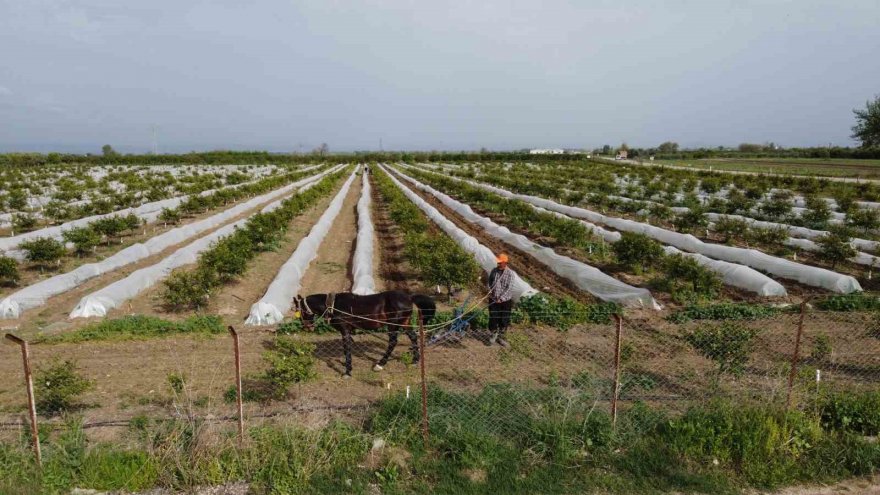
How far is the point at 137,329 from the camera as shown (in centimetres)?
962

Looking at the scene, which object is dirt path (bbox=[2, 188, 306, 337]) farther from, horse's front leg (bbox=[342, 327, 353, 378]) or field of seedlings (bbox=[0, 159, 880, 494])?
horse's front leg (bbox=[342, 327, 353, 378])

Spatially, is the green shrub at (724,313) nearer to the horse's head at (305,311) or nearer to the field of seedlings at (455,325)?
the field of seedlings at (455,325)

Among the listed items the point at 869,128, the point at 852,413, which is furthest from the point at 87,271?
the point at 869,128

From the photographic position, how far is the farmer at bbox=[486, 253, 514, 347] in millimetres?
8641

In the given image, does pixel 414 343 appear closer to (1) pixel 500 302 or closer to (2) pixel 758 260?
(1) pixel 500 302

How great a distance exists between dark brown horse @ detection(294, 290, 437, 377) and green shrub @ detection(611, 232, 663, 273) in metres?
8.00

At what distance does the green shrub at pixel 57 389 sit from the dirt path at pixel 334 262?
6615 mm

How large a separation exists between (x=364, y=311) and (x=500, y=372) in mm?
2285

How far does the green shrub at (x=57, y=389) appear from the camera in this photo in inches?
246

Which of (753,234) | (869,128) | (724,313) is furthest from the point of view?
(869,128)

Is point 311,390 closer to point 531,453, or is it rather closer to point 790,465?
point 531,453

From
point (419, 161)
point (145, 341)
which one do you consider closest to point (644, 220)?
point (145, 341)

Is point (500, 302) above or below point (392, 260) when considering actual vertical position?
above

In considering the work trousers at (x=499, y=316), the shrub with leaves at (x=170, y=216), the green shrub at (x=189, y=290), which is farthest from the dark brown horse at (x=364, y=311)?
the shrub with leaves at (x=170, y=216)
